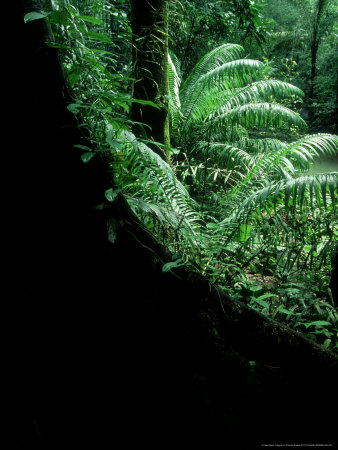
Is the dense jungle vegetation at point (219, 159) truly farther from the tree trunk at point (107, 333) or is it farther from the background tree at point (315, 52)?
the background tree at point (315, 52)

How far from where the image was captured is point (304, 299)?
7.26ft

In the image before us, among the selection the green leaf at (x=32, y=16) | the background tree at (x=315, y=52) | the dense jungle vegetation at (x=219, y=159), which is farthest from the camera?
the background tree at (x=315, y=52)

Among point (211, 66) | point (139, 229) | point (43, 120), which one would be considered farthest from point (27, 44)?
point (211, 66)

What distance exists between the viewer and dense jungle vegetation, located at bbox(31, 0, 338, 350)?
1.43 meters

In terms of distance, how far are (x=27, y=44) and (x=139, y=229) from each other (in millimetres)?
776

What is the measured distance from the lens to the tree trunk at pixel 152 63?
277cm

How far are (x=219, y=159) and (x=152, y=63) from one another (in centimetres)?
192

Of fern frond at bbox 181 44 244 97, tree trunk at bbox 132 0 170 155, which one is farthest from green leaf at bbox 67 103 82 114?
→ fern frond at bbox 181 44 244 97

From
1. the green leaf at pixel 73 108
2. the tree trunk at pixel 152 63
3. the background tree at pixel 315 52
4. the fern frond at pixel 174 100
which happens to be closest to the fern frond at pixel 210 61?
the fern frond at pixel 174 100

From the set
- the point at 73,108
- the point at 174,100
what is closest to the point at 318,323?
the point at 73,108

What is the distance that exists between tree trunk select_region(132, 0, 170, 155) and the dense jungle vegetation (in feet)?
0.26

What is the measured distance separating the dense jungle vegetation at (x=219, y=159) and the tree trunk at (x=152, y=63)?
0.08 m

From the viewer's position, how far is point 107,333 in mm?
1313

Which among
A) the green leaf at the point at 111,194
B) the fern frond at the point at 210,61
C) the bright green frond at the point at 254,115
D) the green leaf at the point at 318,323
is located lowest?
the green leaf at the point at 318,323
